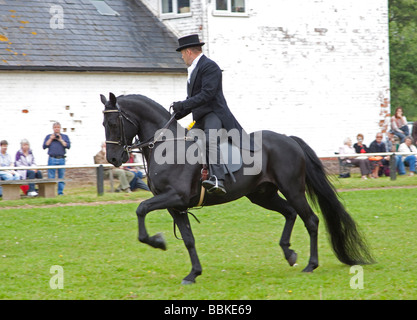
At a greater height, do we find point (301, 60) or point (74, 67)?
point (301, 60)

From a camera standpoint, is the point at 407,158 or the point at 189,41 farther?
the point at 407,158

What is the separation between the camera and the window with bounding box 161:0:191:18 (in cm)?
2431

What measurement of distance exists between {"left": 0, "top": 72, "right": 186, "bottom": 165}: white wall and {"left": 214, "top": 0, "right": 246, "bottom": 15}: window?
9.87ft

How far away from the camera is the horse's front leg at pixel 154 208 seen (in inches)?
309

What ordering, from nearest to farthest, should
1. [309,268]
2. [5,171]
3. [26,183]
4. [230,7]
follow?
[309,268], [26,183], [5,171], [230,7]

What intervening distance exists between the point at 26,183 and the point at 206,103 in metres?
9.65

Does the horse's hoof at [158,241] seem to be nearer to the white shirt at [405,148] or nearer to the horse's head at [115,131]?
the horse's head at [115,131]

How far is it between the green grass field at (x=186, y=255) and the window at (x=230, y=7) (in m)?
9.71

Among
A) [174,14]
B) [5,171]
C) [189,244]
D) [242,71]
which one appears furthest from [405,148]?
[189,244]

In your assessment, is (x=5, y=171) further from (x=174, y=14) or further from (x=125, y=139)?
(x=125, y=139)

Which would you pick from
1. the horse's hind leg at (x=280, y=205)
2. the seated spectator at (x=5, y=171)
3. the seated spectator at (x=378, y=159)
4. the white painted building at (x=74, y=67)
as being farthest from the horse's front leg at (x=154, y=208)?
the seated spectator at (x=378, y=159)

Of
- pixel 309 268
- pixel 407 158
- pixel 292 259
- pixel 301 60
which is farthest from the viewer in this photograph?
pixel 301 60

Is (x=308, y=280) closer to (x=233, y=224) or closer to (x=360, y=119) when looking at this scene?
(x=233, y=224)

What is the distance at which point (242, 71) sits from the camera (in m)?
24.4
